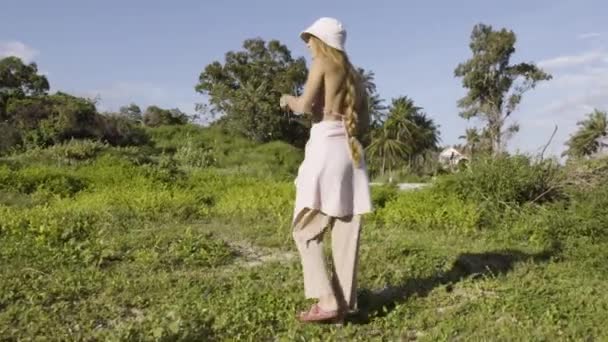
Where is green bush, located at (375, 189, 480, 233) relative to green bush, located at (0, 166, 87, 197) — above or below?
below

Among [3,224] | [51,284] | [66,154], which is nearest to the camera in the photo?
A: [51,284]

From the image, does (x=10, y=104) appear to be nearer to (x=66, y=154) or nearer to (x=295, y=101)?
(x=66, y=154)

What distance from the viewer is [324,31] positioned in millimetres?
3541

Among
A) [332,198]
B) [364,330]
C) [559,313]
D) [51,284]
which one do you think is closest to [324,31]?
[332,198]

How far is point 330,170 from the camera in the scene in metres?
3.55

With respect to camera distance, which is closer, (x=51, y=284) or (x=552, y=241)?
(x=51, y=284)

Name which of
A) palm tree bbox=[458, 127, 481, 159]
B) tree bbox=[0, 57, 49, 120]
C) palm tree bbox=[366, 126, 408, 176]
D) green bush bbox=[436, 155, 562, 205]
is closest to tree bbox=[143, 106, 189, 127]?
tree bbox=[0, 57, 49, 120]

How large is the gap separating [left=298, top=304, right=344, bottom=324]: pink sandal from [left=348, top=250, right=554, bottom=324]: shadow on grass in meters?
0.19

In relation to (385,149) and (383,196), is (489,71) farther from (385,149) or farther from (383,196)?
(383,196)

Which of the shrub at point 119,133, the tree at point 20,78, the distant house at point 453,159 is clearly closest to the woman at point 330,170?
the distant house at point 453,159

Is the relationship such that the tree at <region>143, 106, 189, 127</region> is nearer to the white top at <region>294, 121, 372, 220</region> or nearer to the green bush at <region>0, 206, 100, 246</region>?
the green bush at <region>0, 206, 100, 246</region>

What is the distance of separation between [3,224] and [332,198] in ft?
12.7

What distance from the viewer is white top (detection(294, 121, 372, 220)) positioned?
3557 mm

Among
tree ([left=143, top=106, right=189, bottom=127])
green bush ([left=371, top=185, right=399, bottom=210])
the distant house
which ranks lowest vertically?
green bush ([left=371, top=185, right=399, bottom=210])
